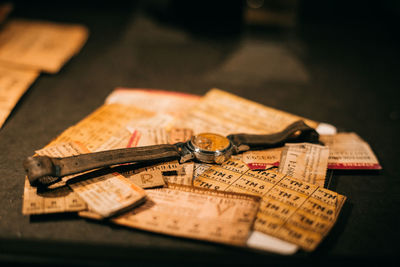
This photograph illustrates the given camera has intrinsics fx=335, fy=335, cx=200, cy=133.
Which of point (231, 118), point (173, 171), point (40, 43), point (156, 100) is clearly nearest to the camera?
point (173, 171)

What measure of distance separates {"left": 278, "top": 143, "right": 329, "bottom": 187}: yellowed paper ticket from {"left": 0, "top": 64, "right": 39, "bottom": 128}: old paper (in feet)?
2.63

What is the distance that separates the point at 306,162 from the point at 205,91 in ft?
1.87

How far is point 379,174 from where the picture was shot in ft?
2.89

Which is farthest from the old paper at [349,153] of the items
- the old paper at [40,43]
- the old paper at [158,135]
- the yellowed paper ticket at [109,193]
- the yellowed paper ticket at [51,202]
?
the old paper at [40,43]

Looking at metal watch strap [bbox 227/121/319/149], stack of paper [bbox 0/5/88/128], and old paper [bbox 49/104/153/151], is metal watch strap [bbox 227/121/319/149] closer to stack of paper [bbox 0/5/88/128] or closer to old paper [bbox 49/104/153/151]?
old paper [bbox 49/104/153/151]

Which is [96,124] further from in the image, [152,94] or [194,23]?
[194,23]

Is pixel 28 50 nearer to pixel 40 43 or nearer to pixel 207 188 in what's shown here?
pixel 40 43

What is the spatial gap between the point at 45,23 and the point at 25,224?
1.30 metres

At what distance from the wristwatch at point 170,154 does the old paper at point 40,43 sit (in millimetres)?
713

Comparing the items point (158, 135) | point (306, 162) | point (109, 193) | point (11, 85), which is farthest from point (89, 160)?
point (11, 85)

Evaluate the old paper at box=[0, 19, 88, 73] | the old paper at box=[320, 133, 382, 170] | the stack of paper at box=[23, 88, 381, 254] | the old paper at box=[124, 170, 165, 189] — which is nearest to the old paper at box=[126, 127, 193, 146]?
the stack of paper at box=[23, 88, 381, 254]

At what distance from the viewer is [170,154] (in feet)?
2.52

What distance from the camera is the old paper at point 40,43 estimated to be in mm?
1289

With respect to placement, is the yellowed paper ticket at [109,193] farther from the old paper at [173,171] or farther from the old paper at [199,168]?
the old paper at [199,168]
